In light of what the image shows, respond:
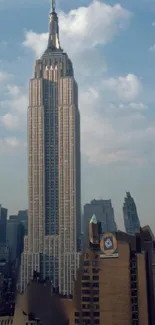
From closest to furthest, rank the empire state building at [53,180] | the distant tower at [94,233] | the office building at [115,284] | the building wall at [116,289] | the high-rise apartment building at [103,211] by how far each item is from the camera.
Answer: the building wall at [116,289]
the office building at [115,284]
the distant tower at [94,233]
the empire state building at [53,180]
the high-rise apartment building at [103,211]

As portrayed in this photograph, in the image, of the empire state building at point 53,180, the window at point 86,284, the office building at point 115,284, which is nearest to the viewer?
the office building at point 115,284

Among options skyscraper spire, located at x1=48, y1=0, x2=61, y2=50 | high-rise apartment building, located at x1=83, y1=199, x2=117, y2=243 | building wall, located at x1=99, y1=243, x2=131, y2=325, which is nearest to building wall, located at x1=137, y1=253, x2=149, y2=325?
building wall, located at x1=99, y1=243, x2=131, y2=325

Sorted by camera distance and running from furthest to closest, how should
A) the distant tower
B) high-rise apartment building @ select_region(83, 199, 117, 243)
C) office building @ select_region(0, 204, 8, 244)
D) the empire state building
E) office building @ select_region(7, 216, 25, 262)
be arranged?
office building @ select_region(0, 204, 8, 244)
high-rise apartment building @ select_region(83, 199, 117, 243)
office building @ select_region(7, 216, 25, 262)
the empire state building
the distant tower

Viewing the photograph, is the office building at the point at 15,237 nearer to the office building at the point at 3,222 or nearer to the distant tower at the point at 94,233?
the office building at the point at 3,222

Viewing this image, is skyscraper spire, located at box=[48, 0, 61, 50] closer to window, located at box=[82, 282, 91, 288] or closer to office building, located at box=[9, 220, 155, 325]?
office building, located at box=[9, 220, 155, 325]

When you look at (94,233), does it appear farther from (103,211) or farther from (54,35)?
(103,211)

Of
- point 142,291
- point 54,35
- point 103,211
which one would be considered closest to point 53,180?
point 103,211

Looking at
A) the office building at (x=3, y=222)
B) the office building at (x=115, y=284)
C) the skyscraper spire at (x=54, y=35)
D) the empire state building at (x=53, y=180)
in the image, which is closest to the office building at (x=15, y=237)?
the office building at (x=3, y=222)

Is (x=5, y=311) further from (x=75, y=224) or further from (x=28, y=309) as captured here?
(x=75, y=224)

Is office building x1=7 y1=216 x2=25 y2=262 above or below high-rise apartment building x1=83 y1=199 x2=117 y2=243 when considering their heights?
below
